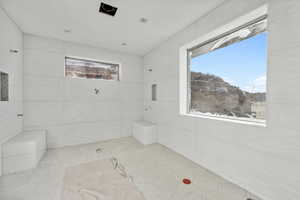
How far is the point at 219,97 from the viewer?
2314 millimetres

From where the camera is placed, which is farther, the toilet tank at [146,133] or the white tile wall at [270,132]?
the toilet tank at [146,133]

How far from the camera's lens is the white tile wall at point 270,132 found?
131cm

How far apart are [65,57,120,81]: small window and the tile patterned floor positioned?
2.00 m

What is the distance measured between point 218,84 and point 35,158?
3.61 metres

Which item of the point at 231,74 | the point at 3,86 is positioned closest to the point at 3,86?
the point at 3,86

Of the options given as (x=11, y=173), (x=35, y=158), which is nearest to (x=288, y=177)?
(x=35, y=158)

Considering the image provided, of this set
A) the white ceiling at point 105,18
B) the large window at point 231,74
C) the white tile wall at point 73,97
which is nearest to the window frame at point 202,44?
Result: the large window at point 231,74

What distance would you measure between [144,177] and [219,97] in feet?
6.25

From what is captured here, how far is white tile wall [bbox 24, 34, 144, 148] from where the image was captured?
9.66ft

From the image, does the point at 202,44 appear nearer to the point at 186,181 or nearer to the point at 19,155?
the point at 186,181

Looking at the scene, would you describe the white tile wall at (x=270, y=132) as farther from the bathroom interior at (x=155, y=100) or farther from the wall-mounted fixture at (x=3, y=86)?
the wall-mounted fixture at (x=3, y=86)

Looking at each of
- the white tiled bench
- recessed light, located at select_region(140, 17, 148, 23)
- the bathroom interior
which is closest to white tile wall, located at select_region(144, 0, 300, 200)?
the bathroom interior

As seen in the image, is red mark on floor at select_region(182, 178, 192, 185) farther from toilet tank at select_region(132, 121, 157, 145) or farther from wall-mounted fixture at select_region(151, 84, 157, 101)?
wall-mounted fixture at select_region(151, 84, 157, 101)

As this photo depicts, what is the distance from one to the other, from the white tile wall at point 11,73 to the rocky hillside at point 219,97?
11.5ft
